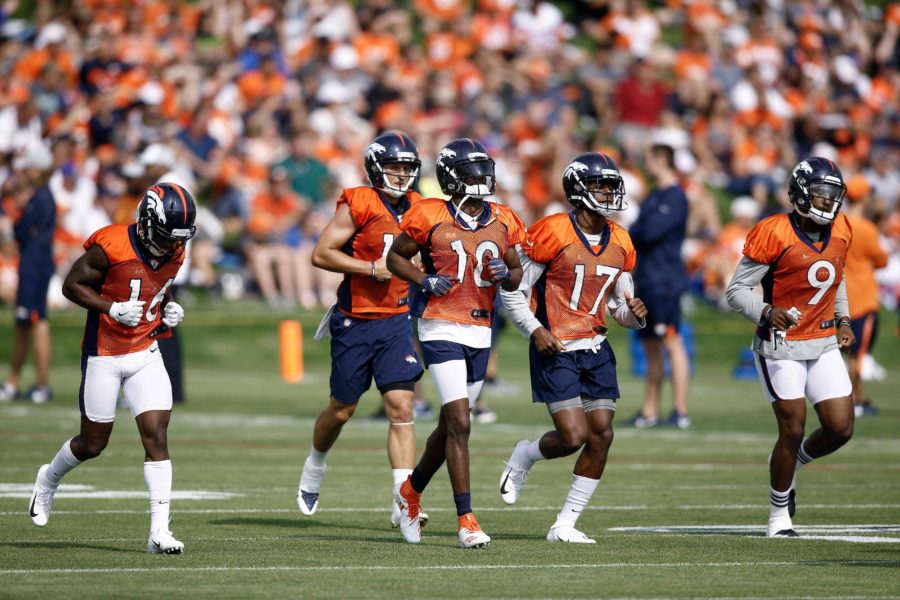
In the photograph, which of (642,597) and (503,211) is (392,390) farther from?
→ (642,597)

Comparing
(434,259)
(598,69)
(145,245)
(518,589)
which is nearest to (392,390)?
(434,259)

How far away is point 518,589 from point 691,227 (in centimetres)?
1758

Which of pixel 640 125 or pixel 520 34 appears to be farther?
pixel 520 34

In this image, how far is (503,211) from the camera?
28.4 feet

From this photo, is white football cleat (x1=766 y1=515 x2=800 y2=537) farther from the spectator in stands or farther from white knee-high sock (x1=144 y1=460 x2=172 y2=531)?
the spectator in stands

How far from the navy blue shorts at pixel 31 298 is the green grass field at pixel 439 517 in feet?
3.03

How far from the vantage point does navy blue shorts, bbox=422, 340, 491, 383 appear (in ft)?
27.4

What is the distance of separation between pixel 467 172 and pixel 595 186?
704mm

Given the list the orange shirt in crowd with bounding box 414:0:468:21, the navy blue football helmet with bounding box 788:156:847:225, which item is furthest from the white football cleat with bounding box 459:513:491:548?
the orange shirt in crowd with bounding box 414:0:468:21

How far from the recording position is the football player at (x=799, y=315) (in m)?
8.66

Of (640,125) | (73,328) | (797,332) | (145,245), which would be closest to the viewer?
(145,245)

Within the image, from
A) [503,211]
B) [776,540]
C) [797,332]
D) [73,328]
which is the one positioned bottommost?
[73,328]

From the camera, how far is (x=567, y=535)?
836 cm

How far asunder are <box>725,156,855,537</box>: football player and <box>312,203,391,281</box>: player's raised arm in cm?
204
